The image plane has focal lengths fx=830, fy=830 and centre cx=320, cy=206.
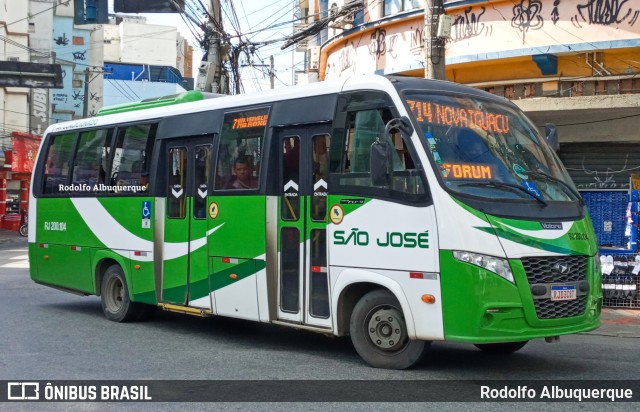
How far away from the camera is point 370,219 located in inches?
325

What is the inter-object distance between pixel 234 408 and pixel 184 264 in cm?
424

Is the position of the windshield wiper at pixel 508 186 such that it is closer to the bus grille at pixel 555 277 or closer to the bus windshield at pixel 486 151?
the bus windshield at pixel 486 151

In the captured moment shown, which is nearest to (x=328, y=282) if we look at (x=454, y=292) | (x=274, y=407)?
(x=454, y=292)

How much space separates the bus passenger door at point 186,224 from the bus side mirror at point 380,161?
3.12 m

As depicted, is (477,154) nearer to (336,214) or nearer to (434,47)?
(336,214)

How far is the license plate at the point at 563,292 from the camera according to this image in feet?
25.2

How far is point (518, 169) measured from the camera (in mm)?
8164

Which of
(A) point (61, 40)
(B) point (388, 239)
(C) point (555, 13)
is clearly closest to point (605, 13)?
(C) point (555, 13)

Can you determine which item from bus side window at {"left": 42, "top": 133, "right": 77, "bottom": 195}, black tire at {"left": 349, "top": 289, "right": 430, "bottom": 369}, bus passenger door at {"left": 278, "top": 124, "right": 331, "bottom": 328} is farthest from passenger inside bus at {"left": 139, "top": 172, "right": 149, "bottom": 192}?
black tire at {"left": 349, "top": 289, "right": 430, "bottom": 369}

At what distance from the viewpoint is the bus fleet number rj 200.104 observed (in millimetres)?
7805

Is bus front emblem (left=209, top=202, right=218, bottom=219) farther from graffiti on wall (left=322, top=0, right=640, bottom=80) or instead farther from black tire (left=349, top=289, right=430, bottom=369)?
graffiti on wall (left=322, top=0, right=640, bottom=80)

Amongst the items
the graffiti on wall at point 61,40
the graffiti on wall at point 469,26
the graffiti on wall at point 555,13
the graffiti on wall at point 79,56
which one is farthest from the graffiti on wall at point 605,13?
the graffiti on wall at point 61,40

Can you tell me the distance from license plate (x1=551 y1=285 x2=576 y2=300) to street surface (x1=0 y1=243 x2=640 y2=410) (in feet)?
2.58

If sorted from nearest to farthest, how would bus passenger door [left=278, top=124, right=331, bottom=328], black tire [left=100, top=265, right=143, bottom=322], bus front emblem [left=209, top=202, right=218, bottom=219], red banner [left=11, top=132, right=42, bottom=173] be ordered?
bus passenger door [left=278, top=124, right=331, bottom=328] → bus front emblem [left=209, top=202, right=218, bottom=219] → black tire [left=100, top=265, right=143, bottom=322] → red banner [left=11, top=132, right=42, bottom=173]
